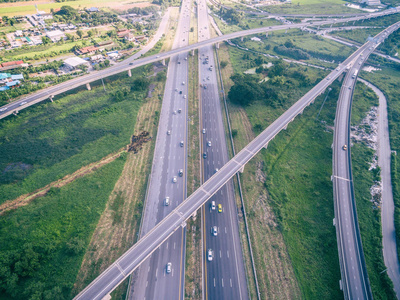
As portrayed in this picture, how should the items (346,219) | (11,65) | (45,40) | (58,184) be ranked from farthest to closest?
1. (45,40)
2. (11,65)
3. (58,184)
4. (346,219)

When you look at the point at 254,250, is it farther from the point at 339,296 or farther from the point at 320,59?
the point at 320,59

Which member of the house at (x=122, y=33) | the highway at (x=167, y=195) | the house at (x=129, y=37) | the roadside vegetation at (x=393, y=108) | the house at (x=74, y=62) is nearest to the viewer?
the highway at (x=167, y=195)

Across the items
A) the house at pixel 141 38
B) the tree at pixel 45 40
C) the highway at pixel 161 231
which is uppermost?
the tree at pixel 45 40

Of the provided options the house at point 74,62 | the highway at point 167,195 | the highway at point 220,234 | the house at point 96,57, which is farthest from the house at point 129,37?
the highway at point 220,234

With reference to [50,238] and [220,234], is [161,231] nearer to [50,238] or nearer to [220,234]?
[220,234]

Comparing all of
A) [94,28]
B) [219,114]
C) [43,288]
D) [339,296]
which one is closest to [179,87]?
[219,114]

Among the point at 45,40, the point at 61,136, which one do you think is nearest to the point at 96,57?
the point at 45,40

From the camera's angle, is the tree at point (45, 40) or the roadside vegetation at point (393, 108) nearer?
the roadside vegetation at point (393, 108)

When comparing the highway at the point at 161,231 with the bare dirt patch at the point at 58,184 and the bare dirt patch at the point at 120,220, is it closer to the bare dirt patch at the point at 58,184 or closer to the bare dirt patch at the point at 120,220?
the bare dirt patch at the point at 120,220

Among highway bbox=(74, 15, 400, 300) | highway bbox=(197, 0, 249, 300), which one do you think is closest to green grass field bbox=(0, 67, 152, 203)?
highway bbox=(197, 0, 249, 300)
